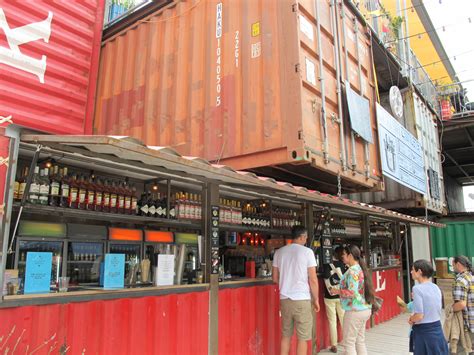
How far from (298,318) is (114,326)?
7.59ft

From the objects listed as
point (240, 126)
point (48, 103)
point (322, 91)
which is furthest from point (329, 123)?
point (48, 103)

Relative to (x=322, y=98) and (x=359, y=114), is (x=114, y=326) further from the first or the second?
(x=359, y=114)

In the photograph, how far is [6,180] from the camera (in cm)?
312

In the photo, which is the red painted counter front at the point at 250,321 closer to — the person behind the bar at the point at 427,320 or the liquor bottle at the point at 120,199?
the liquor bottle at the point at 120,199

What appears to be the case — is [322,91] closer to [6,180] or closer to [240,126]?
[240,126]

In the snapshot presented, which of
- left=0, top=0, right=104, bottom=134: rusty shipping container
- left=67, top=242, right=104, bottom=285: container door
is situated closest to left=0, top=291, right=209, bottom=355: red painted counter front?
left=67, top=242, right=104, bottom=285: container door

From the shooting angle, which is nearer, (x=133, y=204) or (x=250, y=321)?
(x=133, y=204)

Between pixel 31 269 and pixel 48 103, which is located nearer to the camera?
pixel 31 269

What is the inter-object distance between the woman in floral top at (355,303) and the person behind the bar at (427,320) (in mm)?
771

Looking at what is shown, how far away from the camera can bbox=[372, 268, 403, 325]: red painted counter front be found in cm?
899

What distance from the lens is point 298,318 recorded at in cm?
491

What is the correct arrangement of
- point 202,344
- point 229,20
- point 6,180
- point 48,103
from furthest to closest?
point 229,20 → point 48,103 → point 202,344 → point 6,180

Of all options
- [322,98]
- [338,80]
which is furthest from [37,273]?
[338,80]

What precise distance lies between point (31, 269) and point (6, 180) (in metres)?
0.82
